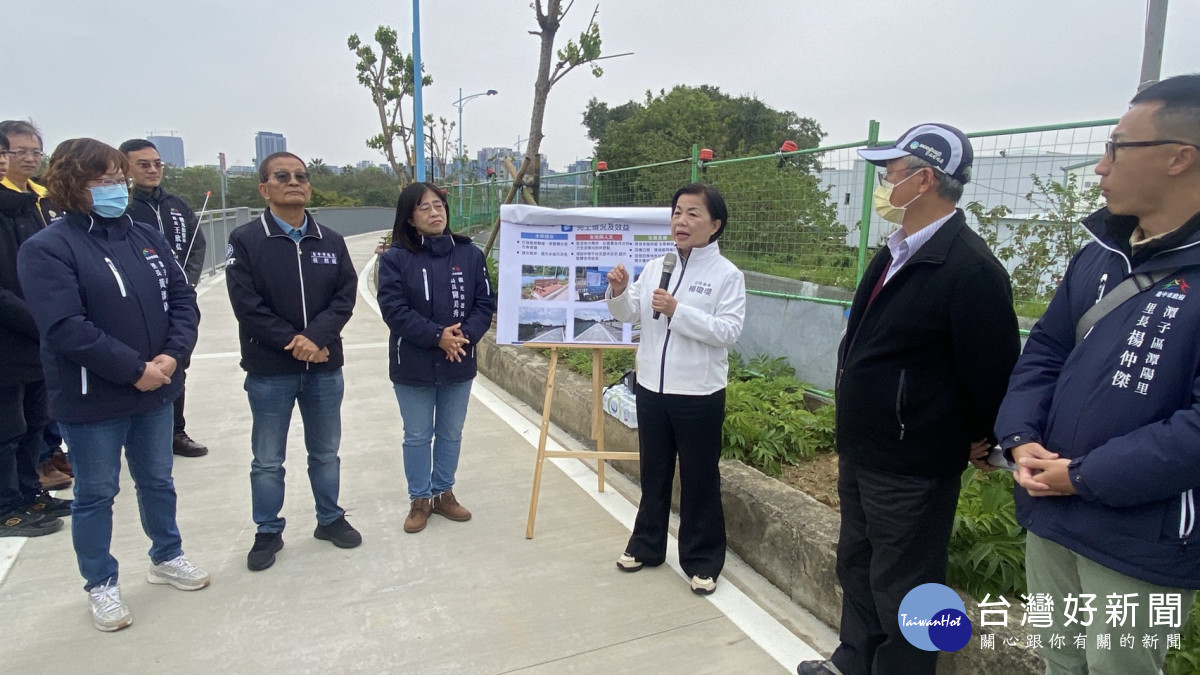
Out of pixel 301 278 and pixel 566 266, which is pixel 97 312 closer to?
pixel 301 278

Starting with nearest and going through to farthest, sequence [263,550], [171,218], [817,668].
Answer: [817,668]
[263,550]
[171,218]

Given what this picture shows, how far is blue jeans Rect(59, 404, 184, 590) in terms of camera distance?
2.86 m

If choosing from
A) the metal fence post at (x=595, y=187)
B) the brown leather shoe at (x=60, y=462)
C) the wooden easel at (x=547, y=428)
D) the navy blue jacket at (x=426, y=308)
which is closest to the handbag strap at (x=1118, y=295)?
the wooden easel at (x=547, y=428)

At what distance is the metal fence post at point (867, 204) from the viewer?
4164mm

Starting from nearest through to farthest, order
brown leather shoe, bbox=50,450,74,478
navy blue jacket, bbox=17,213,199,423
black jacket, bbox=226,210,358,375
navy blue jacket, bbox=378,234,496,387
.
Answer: navy blue jacket, bbox=17,213,199,423
black jacket, bbox=226,210,358,375
navy blue jacket, bbox=378,234,496,387
brown leather shoe, bbox=50,450,74,478

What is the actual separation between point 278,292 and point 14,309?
59.1 inches

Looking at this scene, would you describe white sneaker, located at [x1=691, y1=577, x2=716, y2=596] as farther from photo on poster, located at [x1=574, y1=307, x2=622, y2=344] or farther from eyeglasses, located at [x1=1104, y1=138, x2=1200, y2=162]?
eyeglasses, located at [x1=1104, y1=138, x2=1200, y2=162]

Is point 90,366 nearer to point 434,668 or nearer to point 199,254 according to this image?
point 434,668

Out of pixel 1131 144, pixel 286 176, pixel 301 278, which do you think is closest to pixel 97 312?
pixel 301 278

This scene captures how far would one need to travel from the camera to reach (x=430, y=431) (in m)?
3.90

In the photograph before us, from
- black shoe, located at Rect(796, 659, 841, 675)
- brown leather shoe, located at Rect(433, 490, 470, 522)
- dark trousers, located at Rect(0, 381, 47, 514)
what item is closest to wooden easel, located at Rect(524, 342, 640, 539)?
brown leather shoe, located at Rect(433, 490, 470, 522)

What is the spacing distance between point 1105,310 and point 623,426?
124 inches

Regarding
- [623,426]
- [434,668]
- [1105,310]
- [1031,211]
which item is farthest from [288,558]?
[1031,211]

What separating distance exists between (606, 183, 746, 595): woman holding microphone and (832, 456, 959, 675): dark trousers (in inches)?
30.9
